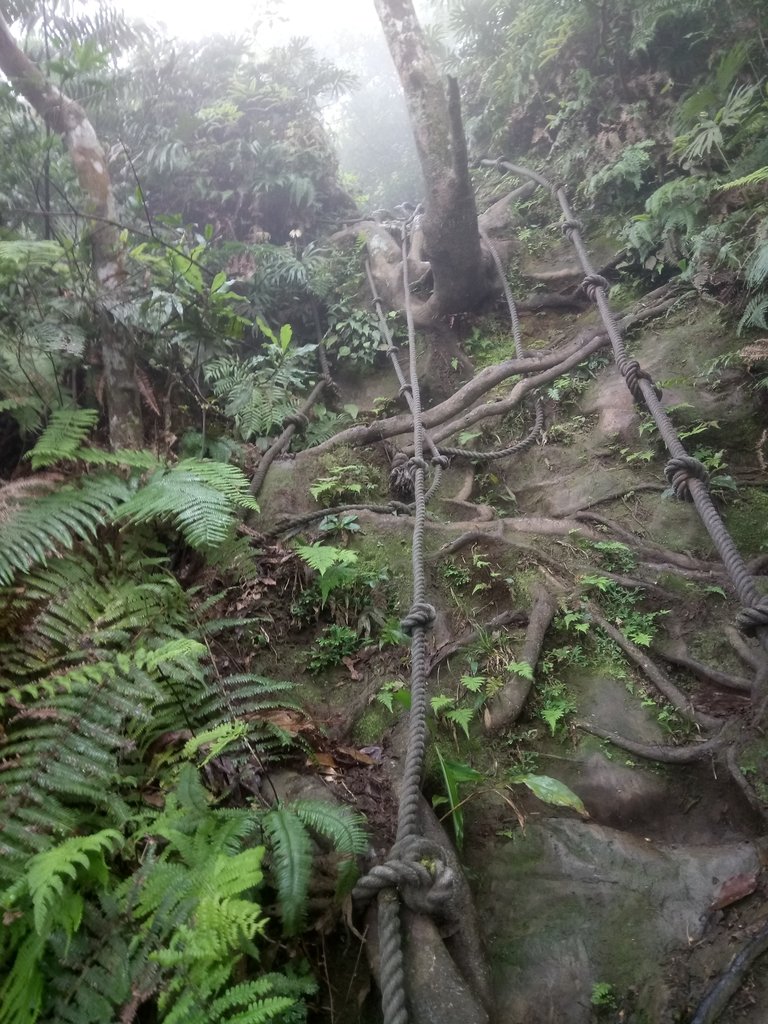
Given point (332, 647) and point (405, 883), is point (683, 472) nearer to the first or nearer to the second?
point (332, 647)

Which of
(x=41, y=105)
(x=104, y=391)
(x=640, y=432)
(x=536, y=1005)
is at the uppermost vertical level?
(x=41, y=105)

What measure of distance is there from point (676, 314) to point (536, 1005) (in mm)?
4737

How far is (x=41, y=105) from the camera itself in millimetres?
4641

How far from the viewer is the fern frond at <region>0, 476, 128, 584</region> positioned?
8.33ft

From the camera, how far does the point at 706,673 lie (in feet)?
9.03

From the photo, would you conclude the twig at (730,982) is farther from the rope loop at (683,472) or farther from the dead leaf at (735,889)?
the rope loop at (683,472)

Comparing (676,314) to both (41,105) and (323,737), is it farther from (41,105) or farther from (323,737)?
(41,105)

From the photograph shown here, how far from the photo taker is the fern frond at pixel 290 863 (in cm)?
171

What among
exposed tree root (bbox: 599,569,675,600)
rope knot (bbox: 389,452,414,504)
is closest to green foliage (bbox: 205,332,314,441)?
rope knot (bbox: 389,452,414,504)

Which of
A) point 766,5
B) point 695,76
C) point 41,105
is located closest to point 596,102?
point 695,76

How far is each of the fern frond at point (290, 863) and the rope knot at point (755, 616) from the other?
1.80m

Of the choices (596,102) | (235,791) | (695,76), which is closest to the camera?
(235,791)

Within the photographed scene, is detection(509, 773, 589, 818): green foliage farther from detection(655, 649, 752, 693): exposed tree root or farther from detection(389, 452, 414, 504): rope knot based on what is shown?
detection(389, 452, 414, 504): rope knot

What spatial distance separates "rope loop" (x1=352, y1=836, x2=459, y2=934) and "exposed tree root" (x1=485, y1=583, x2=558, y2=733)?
2.65 ft
